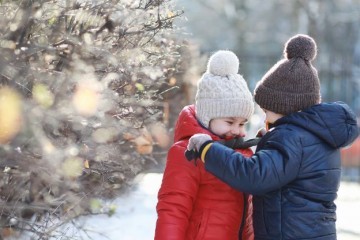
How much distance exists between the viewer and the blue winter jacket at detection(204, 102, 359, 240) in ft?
10.0

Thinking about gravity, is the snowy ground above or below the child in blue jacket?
below

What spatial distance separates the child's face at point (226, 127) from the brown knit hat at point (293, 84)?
0.58 feet

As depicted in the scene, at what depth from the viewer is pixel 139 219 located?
21.9 ft

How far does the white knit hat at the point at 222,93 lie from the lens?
344 centimetres

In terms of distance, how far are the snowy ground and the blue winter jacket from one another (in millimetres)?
1860

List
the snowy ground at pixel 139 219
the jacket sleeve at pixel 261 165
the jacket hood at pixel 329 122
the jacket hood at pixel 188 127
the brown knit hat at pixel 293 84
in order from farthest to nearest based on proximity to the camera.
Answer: the snowy ground at pixel 139 219
the jacket hood at pixel 188 127
the brown knit hat at pixel 293 84
the jacket hood at pixel 329 122
the jacket sleeve at pixel 261 165

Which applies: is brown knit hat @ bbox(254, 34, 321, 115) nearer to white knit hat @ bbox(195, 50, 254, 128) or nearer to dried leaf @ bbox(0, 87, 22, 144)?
white knit hat @ bbox(195, 50, 254, 128)

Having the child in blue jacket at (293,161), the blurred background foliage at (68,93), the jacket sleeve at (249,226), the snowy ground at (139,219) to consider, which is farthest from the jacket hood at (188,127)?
the snowy ground at (139,219)

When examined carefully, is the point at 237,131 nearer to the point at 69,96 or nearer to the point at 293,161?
the point at 293,161

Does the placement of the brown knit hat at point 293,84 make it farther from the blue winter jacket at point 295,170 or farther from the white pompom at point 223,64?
the white pompom at point 223,64

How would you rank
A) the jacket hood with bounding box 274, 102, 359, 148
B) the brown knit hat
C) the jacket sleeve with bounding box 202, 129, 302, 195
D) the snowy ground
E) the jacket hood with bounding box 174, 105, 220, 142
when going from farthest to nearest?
the snowy ground < the jacket hood with bounding box 174, 105, 220, 142 < the brown knit hat < the jacket hood with bounding box 274, 102, 359, 148 < the jacket sleeve with bounding box 202, 129, 302, 195

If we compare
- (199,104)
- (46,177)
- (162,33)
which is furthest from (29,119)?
(162,33)

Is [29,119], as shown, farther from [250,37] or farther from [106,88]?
[250,37]

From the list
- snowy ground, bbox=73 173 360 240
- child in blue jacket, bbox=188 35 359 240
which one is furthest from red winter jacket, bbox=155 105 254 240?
snowy ground, bbox=73 173 360 240
